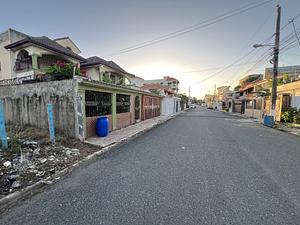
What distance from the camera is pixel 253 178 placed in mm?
3705

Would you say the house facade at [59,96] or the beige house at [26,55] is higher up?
the beige house at [26,55]

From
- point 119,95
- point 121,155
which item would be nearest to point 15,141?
point 121,155

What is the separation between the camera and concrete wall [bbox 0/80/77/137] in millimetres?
6596

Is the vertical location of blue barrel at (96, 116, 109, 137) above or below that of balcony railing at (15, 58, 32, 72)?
below

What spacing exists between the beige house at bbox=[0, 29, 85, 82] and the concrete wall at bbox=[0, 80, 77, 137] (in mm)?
3317

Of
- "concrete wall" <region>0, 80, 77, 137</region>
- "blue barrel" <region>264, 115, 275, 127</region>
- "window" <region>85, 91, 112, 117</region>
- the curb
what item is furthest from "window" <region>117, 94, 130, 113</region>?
"blue barrel" <region>264, 115, 275, 127</region>

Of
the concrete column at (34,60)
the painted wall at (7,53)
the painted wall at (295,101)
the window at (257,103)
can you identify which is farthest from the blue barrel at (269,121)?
the painted wall at (7,53)

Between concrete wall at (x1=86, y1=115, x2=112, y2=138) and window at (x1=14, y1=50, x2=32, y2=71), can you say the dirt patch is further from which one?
window at (x1=14, y1=50, x2=32, y2=71)

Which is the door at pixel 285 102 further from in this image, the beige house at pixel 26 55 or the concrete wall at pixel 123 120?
the beige house at pixel 26 55

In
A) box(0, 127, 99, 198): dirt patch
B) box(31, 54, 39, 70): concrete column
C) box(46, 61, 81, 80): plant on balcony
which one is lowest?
box(0, 127, 99, 198): dirt patch

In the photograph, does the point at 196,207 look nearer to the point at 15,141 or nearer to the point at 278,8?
the point at 15,141

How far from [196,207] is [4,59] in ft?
66.1

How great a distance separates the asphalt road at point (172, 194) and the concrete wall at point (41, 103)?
3.12 metres

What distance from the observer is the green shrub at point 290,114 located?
13.5m
